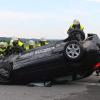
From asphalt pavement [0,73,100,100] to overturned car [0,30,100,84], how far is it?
1.13 ft

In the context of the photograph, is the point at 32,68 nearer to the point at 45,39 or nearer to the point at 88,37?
the point at 88,37

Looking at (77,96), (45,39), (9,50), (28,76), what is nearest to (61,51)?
(28,76)

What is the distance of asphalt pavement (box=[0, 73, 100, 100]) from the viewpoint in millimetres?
8977

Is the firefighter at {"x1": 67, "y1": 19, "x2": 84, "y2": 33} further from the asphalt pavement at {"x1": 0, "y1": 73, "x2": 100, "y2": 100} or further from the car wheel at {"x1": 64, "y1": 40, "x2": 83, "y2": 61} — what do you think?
the car wheel at {"x1": 64, "y1": 40, "x2": 83, "y2": 61}

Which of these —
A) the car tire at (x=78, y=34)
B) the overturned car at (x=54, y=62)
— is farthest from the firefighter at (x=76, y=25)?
the overturned car at (x=54, y=62)

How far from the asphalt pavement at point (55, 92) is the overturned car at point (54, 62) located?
0.35 metres

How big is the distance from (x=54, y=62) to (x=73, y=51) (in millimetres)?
626

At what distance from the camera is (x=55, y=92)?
9.80 metres

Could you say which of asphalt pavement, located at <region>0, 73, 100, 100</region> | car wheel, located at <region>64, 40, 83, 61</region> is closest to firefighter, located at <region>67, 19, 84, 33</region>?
asphalt pavement, located at <region>0, 73, 100, 100</region>

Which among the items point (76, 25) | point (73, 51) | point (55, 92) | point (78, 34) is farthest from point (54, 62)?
point (76, 25)

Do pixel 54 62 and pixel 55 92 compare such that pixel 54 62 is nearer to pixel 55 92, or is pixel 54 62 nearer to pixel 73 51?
pixel 73 51

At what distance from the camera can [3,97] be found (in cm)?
893

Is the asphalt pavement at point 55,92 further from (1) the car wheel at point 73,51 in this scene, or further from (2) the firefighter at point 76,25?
(2) the firefighter at point 76,25

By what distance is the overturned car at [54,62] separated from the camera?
10750 mm
